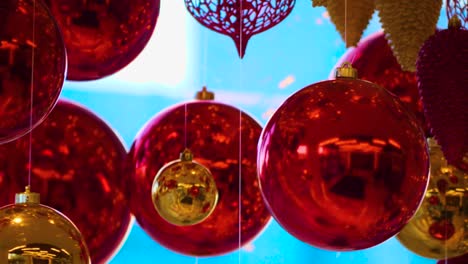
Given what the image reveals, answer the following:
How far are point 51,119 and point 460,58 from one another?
73 centimetres

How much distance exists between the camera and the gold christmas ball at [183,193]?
1754 millimetres

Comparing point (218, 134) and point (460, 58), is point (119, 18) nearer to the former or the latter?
point (218, 134)

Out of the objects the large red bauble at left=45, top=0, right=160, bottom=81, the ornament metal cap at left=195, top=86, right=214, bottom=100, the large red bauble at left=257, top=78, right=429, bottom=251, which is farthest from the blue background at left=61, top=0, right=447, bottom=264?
the large red bauble at left=257, top=78, right=429, bottom=251

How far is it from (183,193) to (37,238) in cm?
66

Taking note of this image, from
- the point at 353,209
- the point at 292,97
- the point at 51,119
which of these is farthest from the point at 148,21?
the point at 353,209

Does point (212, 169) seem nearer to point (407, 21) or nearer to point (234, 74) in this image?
point (407, 21)

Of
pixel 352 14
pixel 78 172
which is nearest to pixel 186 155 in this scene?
pixel 78 172

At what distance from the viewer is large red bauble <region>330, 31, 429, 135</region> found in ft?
6.06

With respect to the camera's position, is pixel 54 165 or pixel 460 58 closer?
pixel 460 58

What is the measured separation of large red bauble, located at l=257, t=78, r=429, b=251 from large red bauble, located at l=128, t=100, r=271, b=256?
0.64 m

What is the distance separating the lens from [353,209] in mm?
1167

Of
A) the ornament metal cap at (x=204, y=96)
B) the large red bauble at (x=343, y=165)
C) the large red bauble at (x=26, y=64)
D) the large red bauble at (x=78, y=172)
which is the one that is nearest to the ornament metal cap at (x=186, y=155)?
the large red bauble at (x=78, y=172)

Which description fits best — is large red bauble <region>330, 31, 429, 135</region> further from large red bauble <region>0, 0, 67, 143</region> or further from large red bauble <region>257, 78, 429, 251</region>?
large red bauble <region>0, 0, 67, 143</region>

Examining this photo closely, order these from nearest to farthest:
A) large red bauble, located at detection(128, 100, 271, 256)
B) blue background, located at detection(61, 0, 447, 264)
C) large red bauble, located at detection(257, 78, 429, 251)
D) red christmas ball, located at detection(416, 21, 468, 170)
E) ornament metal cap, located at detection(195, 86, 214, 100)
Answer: large red bauble, located at detection(257, 78, 429, 251) < red christmas ball, located at detection(416, 21, 468, 170) < large red bauble, located at detection(128, 100, 271, 256) < ornament metal cap, located at detection(195, 86, 214, 100) < blue background, located at detection(61, 0, 447, 264)
